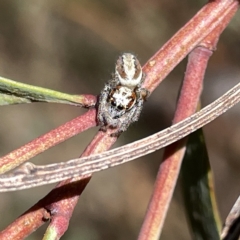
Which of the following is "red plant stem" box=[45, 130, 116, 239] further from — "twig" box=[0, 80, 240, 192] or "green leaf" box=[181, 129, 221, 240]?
"green leaf" box=[181, 129, 221, 240]

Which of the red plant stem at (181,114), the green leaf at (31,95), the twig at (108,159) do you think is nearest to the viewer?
the twig at (108,159)

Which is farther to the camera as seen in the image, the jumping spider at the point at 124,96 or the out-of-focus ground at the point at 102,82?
the out-of-focus ground at the point at 102,82

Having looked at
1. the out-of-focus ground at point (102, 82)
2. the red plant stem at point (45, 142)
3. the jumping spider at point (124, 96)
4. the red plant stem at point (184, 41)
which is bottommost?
the red plant stem at point (45, 142)

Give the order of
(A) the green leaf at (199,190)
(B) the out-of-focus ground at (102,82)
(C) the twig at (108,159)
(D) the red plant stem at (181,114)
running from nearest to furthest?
(C) the twig at (108,159) → (D) the red plant stem at (181,114) → (A) the green leaf at (199,190) → (B) the out-of-focus ground at (102,82)

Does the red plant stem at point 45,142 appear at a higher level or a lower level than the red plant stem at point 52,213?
higher

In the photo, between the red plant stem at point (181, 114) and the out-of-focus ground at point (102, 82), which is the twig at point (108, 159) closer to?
the red plant stem at point (181, 114)

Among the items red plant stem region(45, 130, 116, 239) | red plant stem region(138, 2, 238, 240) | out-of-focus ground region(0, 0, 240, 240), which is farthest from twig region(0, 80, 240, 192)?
out-of-focus ground region(0, 0, 240, 240)

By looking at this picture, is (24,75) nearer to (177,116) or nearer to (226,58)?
(226,58)

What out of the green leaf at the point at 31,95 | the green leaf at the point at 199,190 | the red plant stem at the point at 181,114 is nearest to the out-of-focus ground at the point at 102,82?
the green leaf at the point at 199,190
